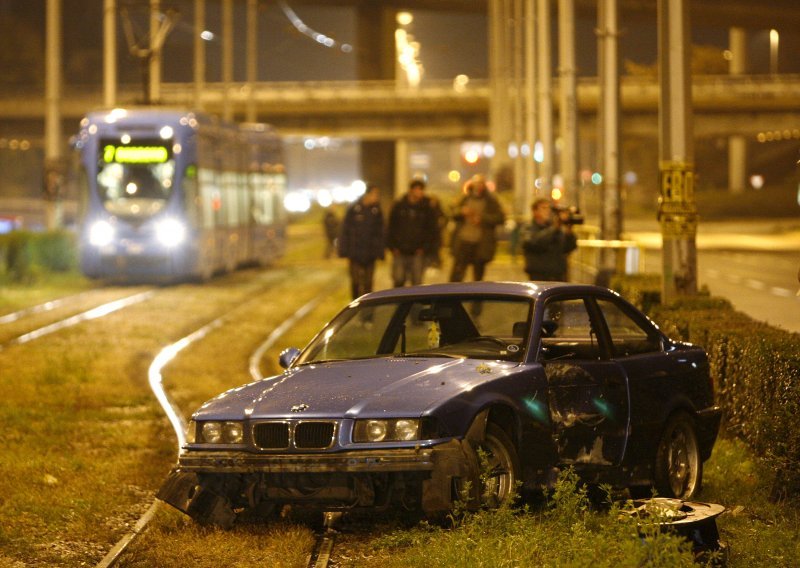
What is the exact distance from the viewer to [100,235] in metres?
35.1

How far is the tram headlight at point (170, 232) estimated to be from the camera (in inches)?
1393

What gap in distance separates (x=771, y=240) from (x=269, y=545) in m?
64.0

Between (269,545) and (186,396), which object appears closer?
(269,545)

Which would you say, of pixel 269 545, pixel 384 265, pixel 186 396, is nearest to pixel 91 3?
pixel 384 265

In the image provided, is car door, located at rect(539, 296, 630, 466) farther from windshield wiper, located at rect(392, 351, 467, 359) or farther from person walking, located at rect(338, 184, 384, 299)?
person walking, located at rect(338, 184, 384, 299)

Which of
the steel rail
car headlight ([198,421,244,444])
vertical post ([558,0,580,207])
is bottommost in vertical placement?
the steel rail

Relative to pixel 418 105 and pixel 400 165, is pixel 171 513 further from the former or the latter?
pixel 400 165

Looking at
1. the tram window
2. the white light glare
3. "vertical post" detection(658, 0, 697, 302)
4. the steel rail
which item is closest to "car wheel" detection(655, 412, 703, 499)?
"vertical post" detection(658, 0, 697, 302)

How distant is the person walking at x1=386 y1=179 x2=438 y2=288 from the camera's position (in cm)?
2119

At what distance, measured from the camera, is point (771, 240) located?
232 feet

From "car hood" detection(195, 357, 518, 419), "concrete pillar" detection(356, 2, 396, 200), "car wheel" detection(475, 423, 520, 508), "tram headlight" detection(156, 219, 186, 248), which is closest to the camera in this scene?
"car hood" detection(195, 357, 518, 419)

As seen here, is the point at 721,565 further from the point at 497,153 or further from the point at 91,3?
the point at 91,3

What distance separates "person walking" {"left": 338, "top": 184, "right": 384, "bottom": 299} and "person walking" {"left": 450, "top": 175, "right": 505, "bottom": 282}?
6.17 feet

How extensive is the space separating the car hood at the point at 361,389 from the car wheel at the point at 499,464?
0.29 meters
